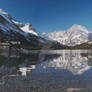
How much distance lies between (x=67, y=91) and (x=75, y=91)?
0.48 meters

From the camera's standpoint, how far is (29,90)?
9562mm

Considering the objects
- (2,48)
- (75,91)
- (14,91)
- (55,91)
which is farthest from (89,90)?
(2,48)

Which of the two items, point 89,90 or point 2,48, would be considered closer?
point 89,90

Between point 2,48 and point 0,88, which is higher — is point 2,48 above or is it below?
above

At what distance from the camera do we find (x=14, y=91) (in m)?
9.42

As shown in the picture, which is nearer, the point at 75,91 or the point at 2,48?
the point at 75,91

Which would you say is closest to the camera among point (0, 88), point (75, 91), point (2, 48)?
point (75, 91)

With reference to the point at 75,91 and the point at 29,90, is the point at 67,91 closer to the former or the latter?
the point at 75,91

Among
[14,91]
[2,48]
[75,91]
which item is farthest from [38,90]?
[2,48]

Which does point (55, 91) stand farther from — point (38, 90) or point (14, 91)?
point (14, 91)

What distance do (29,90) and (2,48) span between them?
236ft

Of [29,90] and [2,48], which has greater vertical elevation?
[2,48]

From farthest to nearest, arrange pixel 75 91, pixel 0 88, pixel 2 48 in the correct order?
1. pixel 2 48
2. pixel 0 88
3. pixel 75 91

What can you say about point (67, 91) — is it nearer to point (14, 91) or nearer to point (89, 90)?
point (89, 90)
